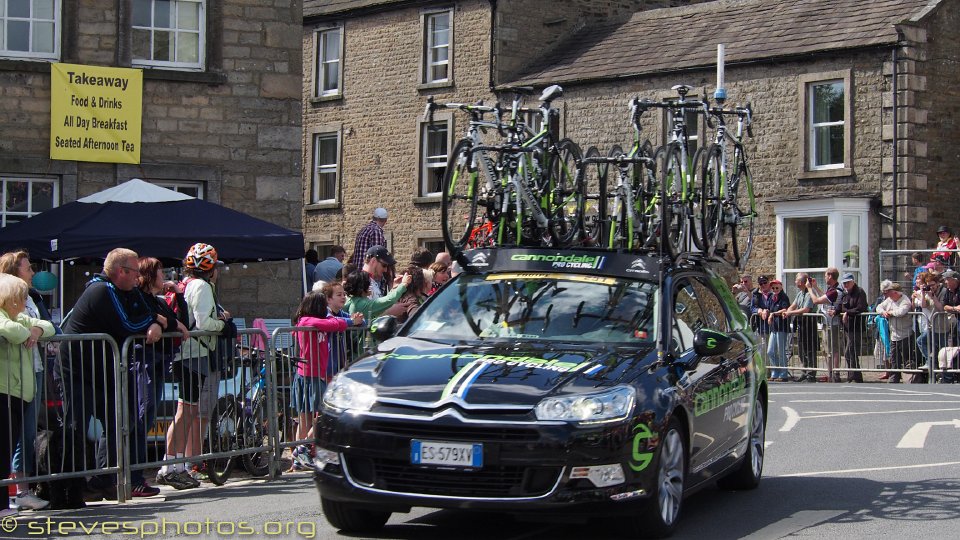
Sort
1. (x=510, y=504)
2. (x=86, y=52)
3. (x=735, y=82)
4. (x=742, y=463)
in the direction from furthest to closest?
1. (x=735, y=82)
2. (x=86, y=52)
3. (x=742, y=463)
4. (x=510, y=504)

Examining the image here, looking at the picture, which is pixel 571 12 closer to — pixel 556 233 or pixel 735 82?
pixel 735 82

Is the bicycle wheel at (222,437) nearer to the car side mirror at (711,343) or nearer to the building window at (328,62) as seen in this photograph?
the car side mirror at (711,343)

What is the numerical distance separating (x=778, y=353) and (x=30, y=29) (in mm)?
13553

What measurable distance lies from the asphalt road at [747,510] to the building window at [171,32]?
10.0 metres

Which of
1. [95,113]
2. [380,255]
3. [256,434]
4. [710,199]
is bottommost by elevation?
[256,434]

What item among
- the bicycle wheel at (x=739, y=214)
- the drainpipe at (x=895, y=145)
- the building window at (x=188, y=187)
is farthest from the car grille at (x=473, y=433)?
the drainpipe at (x=895, y=145)

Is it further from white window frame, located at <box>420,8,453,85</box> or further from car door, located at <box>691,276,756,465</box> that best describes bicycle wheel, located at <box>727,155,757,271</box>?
white window frame, located at <box>420,8,453,85</box>

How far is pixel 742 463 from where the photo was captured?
1083 centimetres

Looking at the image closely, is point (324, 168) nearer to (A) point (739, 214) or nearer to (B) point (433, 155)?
(B) point (433, 155)

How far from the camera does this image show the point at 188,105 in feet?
68.0

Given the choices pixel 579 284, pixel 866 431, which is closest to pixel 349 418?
pixel 579 284

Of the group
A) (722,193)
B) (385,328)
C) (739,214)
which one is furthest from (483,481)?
(739,214)

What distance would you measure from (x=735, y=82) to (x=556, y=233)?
79.4 ft

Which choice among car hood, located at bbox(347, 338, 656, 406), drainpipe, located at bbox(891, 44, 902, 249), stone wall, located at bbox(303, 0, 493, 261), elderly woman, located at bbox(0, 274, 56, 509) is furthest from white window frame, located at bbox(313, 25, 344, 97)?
car hood, located at bbox(347, 338, 656, 406)
